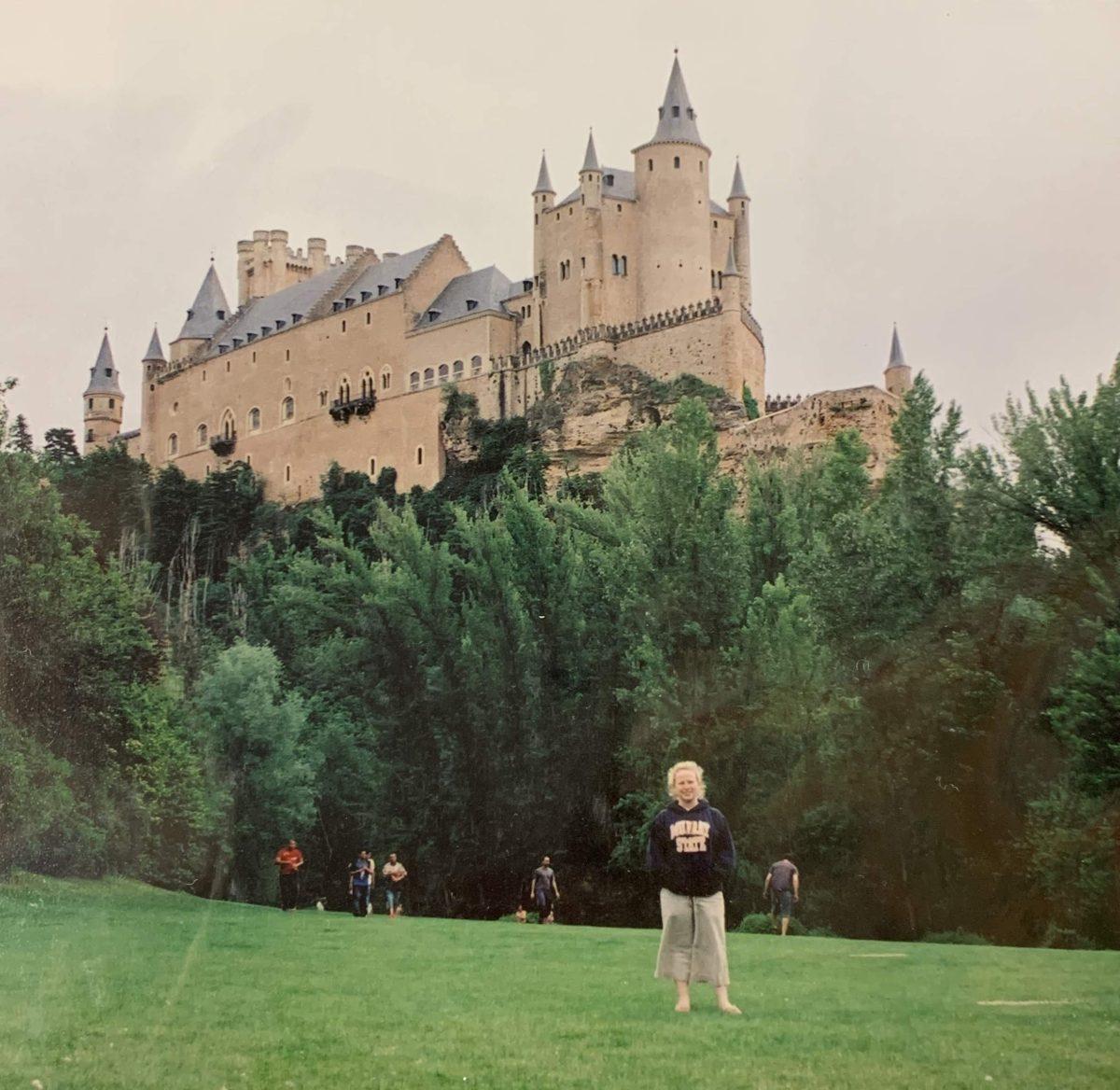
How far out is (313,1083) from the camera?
779 centimetres

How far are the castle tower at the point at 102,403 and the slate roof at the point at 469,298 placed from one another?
29903 mm

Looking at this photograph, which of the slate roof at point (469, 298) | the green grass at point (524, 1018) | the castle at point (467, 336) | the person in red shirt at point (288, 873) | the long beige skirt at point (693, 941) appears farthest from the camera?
the slate roof at point (469, 298)

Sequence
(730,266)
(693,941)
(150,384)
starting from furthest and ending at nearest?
(150,384) < (730,266) < (693,941)

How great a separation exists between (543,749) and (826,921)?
35.2 feet

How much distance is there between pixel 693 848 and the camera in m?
9.46

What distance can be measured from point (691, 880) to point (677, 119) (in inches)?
2135

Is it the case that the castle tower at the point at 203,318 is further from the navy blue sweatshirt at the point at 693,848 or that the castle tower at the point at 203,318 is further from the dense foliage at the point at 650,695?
the navy blue sweatshirt at the point at 693,848

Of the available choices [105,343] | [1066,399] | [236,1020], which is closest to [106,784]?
[1066,399]

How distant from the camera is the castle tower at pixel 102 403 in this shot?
9300 centimetres

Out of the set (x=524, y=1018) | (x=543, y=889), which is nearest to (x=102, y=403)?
(x=543, y=889)

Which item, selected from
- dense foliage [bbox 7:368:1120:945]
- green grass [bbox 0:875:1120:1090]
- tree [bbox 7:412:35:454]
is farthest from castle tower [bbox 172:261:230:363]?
green grass [bbox 0:875:1120:1090]

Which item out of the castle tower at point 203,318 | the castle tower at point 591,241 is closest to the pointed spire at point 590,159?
the castle tower at point 591,241

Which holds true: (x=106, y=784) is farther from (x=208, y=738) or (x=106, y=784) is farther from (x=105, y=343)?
(x=105, y=343)

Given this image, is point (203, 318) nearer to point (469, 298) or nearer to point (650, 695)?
point (469, 298)
